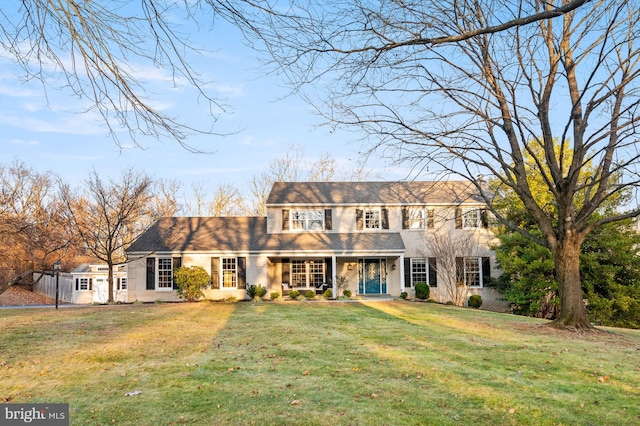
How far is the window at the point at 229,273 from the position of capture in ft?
74.5

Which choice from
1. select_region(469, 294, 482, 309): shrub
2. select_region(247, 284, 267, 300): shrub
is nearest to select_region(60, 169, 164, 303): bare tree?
select_region(247, 284, 267, 300): shrub

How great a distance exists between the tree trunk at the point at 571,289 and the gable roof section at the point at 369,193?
11046mm

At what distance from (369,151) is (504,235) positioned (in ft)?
44.2

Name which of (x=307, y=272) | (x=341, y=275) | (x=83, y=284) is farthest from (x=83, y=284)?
(x=341, y=275)

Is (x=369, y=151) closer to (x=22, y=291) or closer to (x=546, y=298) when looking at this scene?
(x=546, y=298)

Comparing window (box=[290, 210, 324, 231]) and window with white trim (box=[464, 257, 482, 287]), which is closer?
window with white trim (box=[464, 257, 482, 287])

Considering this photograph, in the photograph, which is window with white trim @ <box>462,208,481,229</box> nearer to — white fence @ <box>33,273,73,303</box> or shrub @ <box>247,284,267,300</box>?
shrub @ <box>247,284,267,300</box>

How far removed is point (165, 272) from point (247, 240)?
14.0 ft

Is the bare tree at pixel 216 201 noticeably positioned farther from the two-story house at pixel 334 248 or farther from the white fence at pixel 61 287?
the two-story house at pixel 334 248

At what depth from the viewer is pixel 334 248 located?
22422mm

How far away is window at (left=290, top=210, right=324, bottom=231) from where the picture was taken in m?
24.2

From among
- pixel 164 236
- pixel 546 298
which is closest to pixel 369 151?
pixel 546 298

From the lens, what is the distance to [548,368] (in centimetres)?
721

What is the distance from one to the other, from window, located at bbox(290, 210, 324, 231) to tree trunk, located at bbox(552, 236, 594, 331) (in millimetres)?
13522
